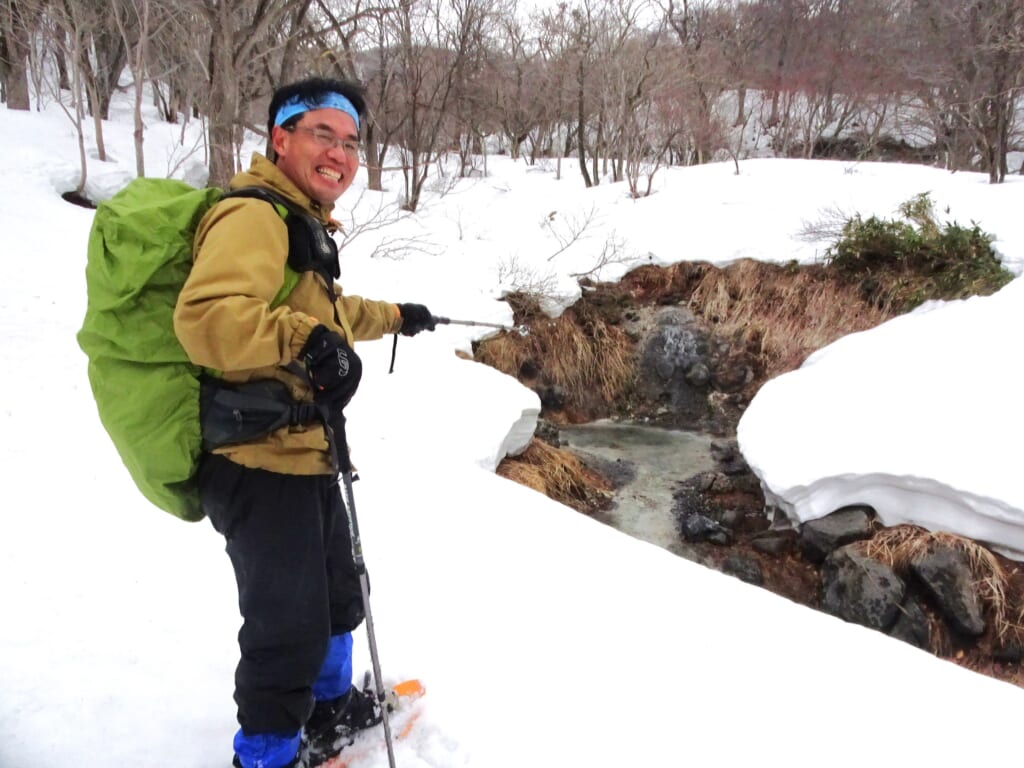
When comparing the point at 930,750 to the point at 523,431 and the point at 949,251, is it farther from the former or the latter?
the point at 949,251

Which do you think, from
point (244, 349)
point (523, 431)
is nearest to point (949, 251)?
point (523, 431)

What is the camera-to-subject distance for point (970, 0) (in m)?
10.8

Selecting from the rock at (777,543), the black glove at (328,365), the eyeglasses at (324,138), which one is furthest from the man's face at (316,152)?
the rock at (777,543)

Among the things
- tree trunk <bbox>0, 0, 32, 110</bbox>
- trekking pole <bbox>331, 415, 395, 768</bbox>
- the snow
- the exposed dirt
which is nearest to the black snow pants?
trekking pole <bbox>331, 415, 395, 768</bbox>

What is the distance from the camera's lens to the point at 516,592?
2.64 metres

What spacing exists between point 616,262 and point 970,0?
8.37 meters

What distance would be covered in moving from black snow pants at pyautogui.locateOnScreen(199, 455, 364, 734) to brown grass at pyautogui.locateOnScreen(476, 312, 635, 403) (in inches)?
258

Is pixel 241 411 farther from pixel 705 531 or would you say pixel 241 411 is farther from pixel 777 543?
pixel 705 531

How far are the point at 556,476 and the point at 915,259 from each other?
18.9 ft

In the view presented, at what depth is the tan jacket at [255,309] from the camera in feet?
4.27

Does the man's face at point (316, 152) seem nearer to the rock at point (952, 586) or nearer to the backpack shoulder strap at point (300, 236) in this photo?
the backpack shoulder strap at point (300, 236)

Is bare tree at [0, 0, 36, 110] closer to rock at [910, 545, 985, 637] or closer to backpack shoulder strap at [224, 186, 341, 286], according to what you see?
backpack shoulder strap at [224, 186, 341, 286]

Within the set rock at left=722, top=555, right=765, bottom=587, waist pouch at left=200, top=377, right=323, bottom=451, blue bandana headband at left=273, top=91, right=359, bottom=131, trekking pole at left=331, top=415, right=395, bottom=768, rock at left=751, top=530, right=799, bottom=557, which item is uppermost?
blue bandana headband at left=273, top=91, right=359, bottom=131

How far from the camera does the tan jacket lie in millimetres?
1301
